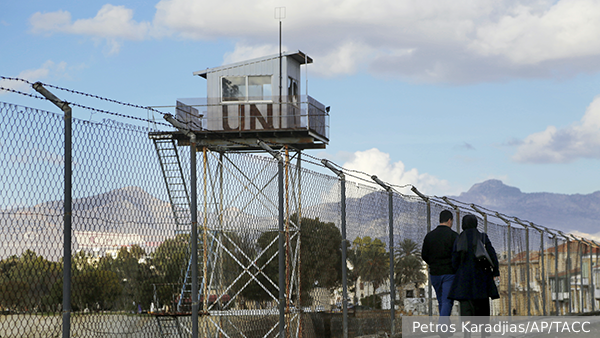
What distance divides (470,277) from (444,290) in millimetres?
790

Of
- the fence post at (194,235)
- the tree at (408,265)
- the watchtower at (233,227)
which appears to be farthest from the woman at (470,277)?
the tree at (408,265)

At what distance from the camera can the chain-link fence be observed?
5355mm

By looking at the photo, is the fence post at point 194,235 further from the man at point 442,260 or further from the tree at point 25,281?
the man at point 442,260

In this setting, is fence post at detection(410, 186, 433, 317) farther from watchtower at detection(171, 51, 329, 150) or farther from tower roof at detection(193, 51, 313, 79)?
tower roof at detection(193, 51, 313, 79)

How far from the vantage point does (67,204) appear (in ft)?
18.9

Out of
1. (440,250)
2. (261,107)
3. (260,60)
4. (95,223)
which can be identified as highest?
A: (260,60)

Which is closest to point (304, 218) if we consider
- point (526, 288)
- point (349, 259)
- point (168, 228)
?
point (349, 259)

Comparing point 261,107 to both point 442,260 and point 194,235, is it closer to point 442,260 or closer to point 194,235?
point 442,260

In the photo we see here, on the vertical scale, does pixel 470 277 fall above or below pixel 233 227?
below

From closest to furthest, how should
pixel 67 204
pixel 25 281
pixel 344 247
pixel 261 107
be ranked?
Result: pixel 25 281, pixel 67 204, pixel 344 247, pixel 261 107

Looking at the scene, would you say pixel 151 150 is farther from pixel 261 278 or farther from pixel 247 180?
pixel 261 278

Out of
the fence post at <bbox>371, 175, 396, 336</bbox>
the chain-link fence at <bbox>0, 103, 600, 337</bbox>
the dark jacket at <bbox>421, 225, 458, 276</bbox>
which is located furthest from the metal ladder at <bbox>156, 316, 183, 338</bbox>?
the fence post at <bbox>371, 175, 396, 336</bbox>

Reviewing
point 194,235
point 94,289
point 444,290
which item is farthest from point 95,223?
point 444,290

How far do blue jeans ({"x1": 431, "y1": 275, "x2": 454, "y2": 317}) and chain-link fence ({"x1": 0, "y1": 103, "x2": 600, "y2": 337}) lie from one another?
5.04 feet
